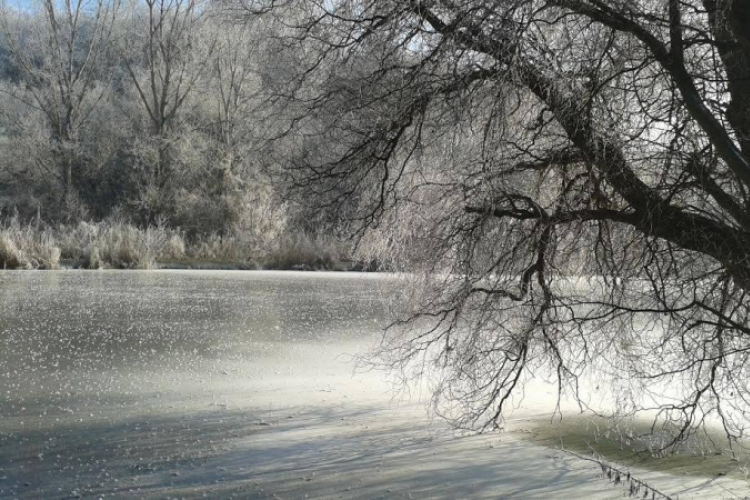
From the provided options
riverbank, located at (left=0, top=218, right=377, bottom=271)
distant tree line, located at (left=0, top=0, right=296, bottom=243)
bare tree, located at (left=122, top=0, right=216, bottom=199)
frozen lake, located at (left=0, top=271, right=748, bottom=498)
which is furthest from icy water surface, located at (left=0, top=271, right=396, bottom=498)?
bare tree, located at (left=122, top=0, right=216, bottom=199)

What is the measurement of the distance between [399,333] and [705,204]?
68.4 inches

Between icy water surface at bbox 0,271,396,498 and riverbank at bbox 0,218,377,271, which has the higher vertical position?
riverbank at bbox 0,218,377,271

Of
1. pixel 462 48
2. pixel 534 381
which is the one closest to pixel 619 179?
pixel 462 48

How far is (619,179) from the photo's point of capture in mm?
3422

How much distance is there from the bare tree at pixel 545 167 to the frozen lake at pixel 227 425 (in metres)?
0.35

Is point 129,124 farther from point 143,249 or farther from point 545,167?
point 545,167

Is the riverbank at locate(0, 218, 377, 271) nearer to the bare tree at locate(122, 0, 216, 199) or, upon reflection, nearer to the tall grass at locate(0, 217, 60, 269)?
the tall grass at locate(0, 217, 60, 269)

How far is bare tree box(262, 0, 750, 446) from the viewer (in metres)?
3.18

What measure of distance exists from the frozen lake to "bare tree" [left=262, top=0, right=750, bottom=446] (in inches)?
13.8

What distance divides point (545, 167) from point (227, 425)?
6.95ft

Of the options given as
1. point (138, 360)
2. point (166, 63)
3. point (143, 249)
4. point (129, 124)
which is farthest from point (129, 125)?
point (138, 360)

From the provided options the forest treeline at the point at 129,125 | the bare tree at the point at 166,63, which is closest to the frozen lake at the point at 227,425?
the forest treeline at the point at 129,125

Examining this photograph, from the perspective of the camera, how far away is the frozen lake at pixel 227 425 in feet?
9.89

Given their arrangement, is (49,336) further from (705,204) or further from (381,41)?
(705,204)
